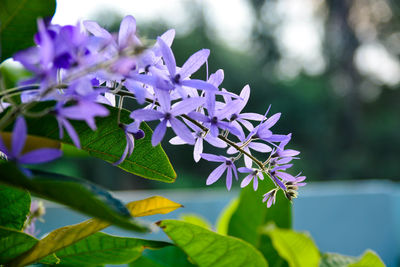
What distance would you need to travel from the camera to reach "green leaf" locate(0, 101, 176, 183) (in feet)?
1.06

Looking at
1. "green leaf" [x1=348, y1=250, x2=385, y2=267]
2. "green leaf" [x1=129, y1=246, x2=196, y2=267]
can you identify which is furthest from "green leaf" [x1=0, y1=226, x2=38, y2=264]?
"green leaf" [x1=348, y1=250, x2=385, y2=267]

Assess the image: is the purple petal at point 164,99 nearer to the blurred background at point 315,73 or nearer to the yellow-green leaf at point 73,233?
the yellow-green leaf at point 73,233

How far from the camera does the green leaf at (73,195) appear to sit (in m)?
0.24

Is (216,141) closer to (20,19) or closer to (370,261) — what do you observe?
(20,19)

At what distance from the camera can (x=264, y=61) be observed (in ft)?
26.3

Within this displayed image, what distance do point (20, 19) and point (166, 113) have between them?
0.14 meters

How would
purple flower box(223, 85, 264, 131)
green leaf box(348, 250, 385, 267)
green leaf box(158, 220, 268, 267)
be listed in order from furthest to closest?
green leaf box(348, 250, 385, 267) < green leaf box(158, 220, 268, 267) < purple flower box(223, 85, 264, 131)

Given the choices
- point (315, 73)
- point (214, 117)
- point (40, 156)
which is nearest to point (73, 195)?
point (40, 156)

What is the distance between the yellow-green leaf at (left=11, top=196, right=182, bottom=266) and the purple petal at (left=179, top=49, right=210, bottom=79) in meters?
0.15

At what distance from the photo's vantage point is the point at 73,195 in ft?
0.80

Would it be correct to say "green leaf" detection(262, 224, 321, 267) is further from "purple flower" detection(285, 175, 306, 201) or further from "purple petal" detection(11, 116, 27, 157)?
"purple petal" detection(11, 116, 27, 157)

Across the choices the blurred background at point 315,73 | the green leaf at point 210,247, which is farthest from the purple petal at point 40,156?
the blurred background at point 315,73

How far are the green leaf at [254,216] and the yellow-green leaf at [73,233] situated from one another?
1.68ft

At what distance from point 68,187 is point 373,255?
530mm
